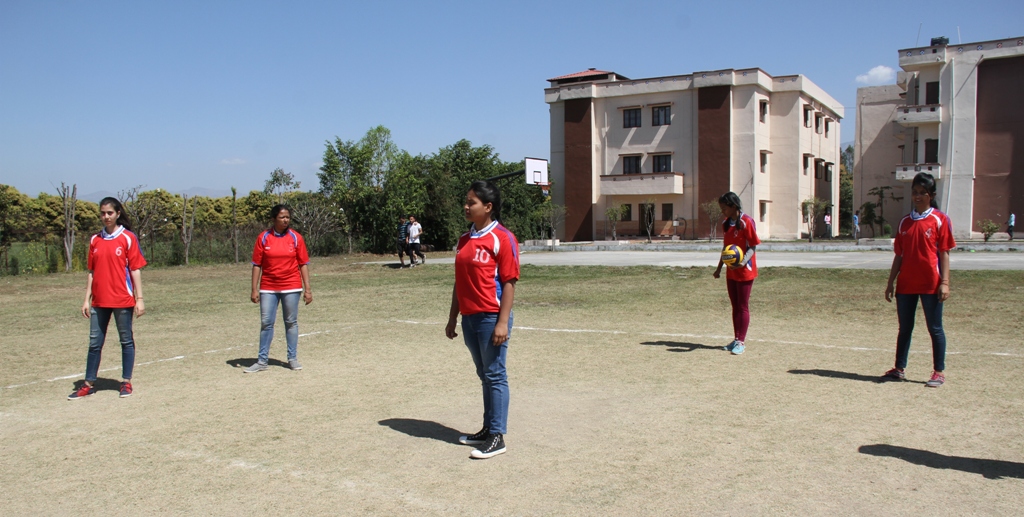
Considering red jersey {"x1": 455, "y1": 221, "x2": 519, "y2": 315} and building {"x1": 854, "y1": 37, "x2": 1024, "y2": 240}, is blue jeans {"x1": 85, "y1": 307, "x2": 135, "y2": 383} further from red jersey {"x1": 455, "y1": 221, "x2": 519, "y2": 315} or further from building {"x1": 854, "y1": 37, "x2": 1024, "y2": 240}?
building {"x1": 854, "y1": 37, "x2": 1024, "y2": 240}

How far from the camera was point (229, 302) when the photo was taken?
562 inches

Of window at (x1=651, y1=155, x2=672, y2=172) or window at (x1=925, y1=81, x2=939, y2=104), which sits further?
window at (x1=651, y1=155, x2=672, y2=172)

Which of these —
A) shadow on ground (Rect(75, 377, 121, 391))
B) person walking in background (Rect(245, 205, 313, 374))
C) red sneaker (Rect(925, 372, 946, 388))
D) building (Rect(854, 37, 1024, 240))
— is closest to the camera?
red sneaker (Rect(925, 372, 946, 388))

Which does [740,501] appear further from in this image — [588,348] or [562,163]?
[562,163]


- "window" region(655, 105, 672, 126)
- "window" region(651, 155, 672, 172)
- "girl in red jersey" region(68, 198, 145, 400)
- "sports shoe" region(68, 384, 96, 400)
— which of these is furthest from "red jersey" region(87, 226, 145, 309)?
"window" region(655, 105, 672, 126)

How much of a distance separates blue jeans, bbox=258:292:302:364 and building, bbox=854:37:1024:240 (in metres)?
41.6

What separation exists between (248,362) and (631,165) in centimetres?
4536

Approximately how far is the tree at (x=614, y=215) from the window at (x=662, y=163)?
371cm

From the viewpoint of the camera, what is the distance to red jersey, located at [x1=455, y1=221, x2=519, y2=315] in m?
4.71

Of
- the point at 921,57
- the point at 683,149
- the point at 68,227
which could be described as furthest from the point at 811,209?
the point at 68,227

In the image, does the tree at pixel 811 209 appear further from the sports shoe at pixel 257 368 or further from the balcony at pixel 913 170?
the sports shoe at pixel 257 368

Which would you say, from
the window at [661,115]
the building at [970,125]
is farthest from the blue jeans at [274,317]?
the window at [661,115]

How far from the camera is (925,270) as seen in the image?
21.5 ft

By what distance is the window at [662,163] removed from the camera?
50094mm
